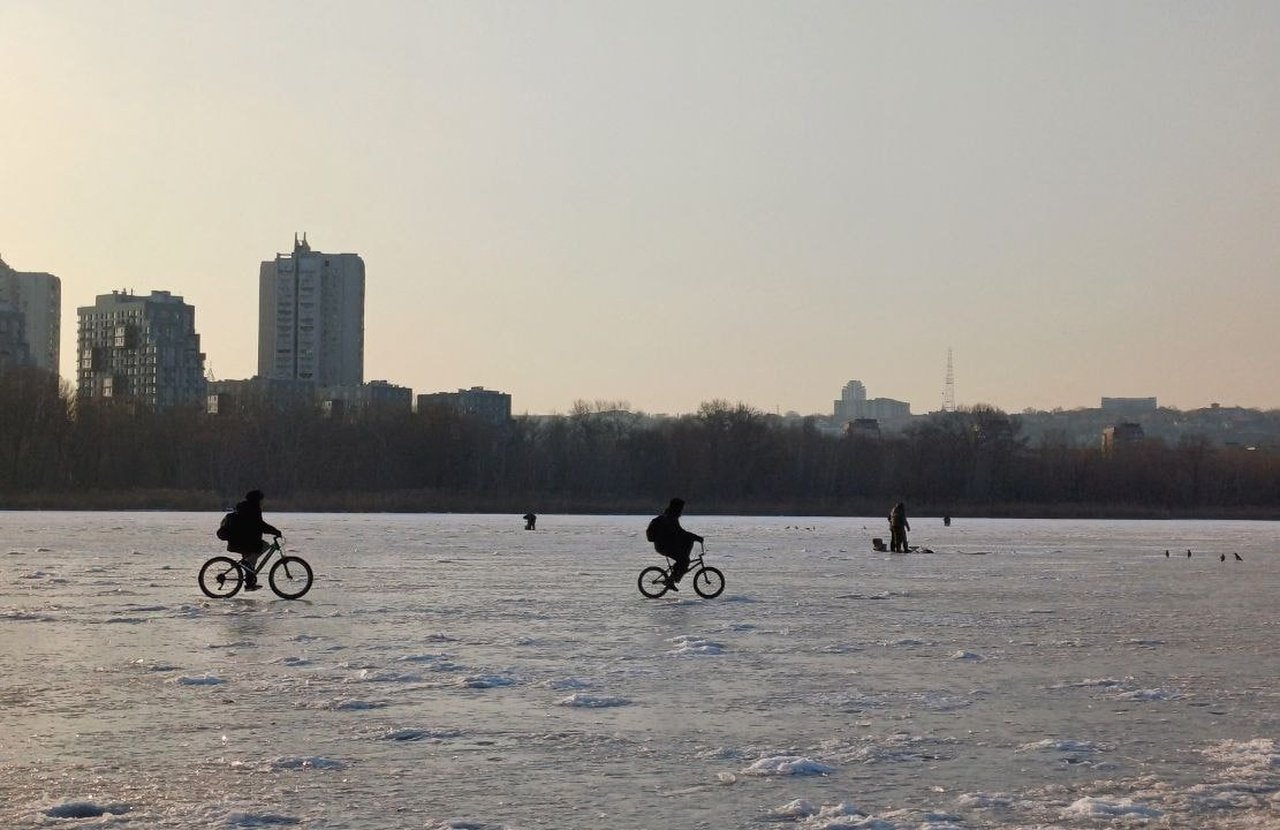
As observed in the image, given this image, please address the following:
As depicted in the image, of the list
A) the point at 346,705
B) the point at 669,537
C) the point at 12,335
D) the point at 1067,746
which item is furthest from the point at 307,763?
the point at 12,335

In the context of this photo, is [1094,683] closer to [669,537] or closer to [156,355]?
[669,537]

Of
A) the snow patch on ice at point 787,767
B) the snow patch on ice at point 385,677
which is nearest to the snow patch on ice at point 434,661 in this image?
the snow patch on ice at point 385,677

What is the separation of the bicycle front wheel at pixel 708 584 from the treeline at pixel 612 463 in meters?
74.4

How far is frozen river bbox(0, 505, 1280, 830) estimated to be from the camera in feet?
27.4

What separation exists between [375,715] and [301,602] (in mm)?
10457

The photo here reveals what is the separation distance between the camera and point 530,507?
294 feet

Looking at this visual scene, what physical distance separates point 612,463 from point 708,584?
329 ft

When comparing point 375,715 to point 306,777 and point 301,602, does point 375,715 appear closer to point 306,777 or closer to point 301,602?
point 306,777

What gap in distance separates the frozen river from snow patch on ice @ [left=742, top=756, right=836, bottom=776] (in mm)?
32

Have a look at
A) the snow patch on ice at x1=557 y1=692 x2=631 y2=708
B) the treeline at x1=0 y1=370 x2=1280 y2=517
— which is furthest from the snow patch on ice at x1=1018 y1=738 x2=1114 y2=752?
the treeline at x1=0 y1=370 x2=1280 y2=517

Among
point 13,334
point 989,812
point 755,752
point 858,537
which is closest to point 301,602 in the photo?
point 755,752

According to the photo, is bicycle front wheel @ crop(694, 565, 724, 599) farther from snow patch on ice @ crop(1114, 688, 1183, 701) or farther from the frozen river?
snow patch on ice @ crop(1114, 688, 1183, 701)

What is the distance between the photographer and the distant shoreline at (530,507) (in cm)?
8581

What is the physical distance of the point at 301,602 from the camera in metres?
21.3
